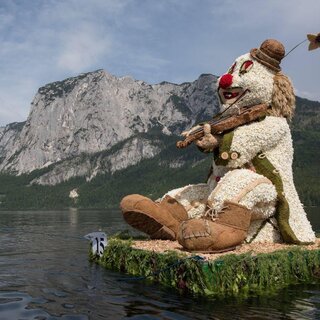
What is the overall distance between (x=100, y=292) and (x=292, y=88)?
20.4 ft

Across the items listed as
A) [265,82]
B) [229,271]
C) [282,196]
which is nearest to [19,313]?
[229,271]

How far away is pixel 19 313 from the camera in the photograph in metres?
6.01

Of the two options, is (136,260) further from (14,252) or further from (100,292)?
(14,252)

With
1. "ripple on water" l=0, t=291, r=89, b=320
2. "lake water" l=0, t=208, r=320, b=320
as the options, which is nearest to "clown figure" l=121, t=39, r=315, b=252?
"lake water" l=0, t=208, r=320, b=320

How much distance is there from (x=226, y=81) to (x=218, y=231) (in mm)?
3776

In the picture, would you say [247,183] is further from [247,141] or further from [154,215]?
[154,215]

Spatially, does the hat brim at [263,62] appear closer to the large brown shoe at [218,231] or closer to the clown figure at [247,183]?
the clown figure at [247,183]

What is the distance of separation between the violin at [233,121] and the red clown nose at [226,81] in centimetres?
62

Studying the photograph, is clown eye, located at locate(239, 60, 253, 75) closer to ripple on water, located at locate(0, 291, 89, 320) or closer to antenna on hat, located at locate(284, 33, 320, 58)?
antenna on hat, located at locate(284, 33, 320, 58)

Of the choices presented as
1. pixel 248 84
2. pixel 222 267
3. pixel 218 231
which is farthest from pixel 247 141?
pixel 222 267

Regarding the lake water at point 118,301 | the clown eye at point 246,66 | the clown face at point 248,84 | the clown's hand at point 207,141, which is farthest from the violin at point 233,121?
the lake water at point 118,301

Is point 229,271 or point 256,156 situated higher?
point 256,156

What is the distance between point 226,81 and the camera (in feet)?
32.9

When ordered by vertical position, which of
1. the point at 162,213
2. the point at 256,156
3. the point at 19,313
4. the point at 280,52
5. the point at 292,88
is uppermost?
the point at 280,52
